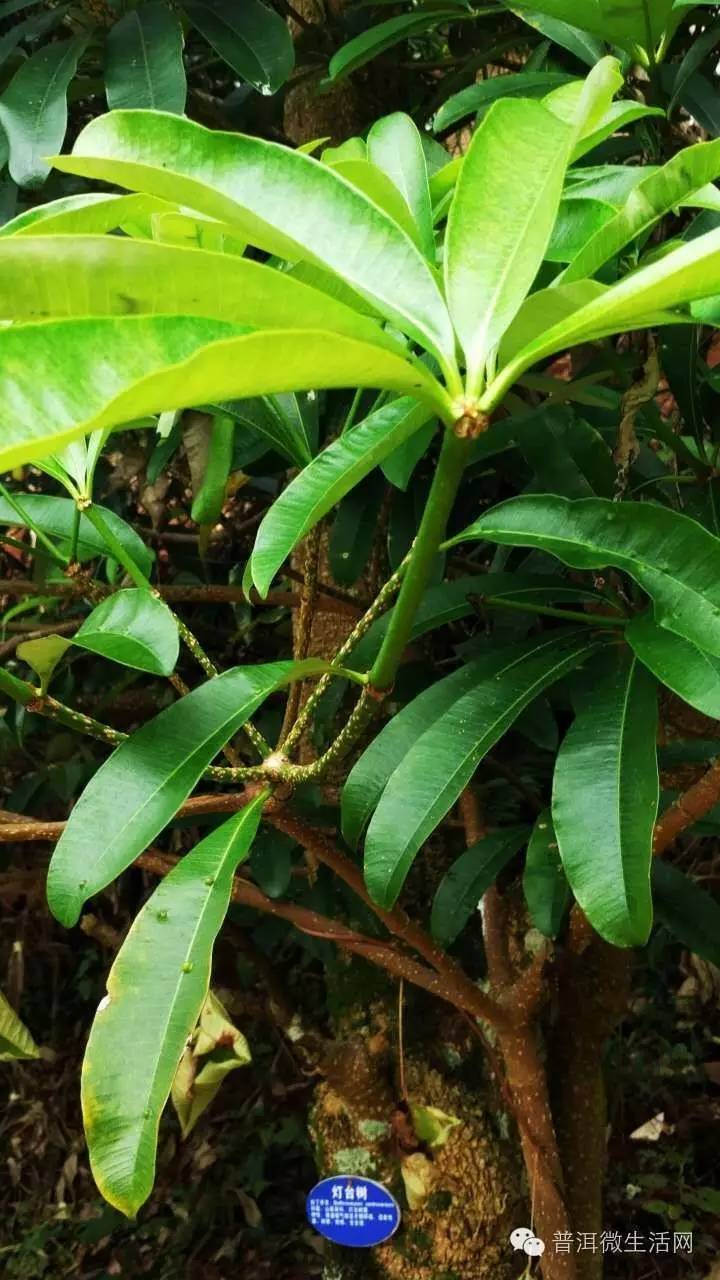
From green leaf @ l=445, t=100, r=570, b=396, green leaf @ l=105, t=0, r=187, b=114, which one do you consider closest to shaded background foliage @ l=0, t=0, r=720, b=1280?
green leaf @ l=105, t=0, r=187, b=114

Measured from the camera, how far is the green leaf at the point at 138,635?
58 cm

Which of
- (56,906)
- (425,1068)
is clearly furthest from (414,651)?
(56,906)

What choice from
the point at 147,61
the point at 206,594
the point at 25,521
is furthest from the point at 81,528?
the point at 147,61

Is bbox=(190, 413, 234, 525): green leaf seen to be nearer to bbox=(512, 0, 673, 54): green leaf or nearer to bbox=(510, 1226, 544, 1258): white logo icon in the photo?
bbox=(512, 0, 673, 54): green leaf

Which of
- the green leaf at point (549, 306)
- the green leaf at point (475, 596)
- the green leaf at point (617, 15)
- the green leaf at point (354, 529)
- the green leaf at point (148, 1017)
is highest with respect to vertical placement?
the green leaf at point (617, 15)

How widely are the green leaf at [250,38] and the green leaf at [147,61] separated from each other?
0.04 m

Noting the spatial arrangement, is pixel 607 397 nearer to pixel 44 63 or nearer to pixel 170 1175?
pixel 44 63

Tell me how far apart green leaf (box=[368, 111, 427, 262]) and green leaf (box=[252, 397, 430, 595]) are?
12cm

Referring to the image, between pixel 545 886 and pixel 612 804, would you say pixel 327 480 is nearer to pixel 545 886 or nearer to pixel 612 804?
pixel 612 804

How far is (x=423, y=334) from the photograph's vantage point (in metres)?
0.38

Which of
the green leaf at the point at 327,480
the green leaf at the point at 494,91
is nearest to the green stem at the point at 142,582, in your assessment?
the green leaf at the point at 327,480

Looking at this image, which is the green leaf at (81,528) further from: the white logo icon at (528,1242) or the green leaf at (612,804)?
the white logo icon at (528,1242)

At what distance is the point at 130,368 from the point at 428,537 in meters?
0.17

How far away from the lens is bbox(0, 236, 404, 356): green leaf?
0.32 meters
